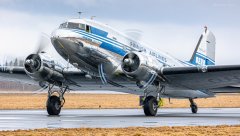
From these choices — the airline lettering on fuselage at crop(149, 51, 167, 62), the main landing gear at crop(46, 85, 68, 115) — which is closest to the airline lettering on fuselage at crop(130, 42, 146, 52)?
the airline lettering on fuselage at crop(149, 51, 167, 62)

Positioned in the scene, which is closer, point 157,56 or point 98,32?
point 98,32

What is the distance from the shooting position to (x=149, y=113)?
1146 inches

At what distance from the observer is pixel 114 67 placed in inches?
1131

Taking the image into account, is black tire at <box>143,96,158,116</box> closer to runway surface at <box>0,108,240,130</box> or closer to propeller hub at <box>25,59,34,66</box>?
runway surface at <box>0,108,240,130</box>

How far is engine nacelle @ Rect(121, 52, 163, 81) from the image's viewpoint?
27812mm

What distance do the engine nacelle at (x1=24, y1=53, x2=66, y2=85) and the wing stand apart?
6.35 m

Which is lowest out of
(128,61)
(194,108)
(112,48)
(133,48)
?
(194,108)

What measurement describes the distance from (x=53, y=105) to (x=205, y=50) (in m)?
12.6

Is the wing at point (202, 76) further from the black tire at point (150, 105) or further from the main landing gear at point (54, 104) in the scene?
the main landing gear at point (54, 104)

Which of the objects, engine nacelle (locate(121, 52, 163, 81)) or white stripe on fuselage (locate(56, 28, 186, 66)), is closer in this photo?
engine nacelle (locate(121, 52, 163, 81))

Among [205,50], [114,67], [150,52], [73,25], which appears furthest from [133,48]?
[205,50]

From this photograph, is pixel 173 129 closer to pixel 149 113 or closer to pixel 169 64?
pixel 149 113

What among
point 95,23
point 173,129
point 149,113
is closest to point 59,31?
point 95,23

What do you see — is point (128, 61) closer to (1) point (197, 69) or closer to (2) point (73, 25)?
(2) point (73, 25)
